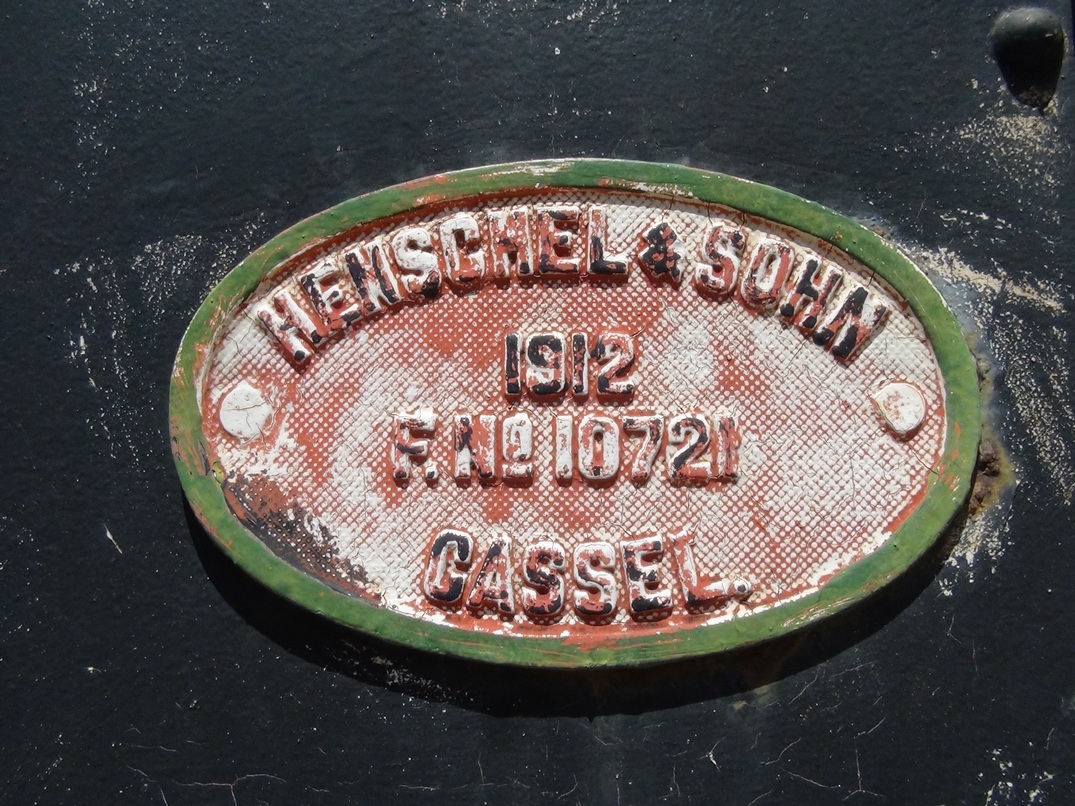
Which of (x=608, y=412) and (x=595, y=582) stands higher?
(x=608, y=412)

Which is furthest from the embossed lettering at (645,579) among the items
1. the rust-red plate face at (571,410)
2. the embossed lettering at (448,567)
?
the embossed lettering at (448,567)

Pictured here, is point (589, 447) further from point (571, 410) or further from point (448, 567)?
point (448, 567)

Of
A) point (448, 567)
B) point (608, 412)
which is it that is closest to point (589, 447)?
point (608, 412)

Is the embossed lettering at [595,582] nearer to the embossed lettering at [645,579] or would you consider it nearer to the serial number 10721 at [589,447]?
the embossed lettering at [645,579]

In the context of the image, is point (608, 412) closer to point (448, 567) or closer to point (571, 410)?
point (571, 410)

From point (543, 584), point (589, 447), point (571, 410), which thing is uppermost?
point (571, 410)

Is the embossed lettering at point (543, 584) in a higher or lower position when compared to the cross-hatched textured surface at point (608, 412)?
lower

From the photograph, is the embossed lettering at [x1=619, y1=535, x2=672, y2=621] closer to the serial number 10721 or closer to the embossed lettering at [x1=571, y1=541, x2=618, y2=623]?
the embossed lettering at [x1=571, y1=541, x2=618, y2=623]

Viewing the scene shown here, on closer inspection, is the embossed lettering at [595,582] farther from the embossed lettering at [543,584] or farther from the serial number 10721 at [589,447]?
the serial number 10721 at [589,447]
